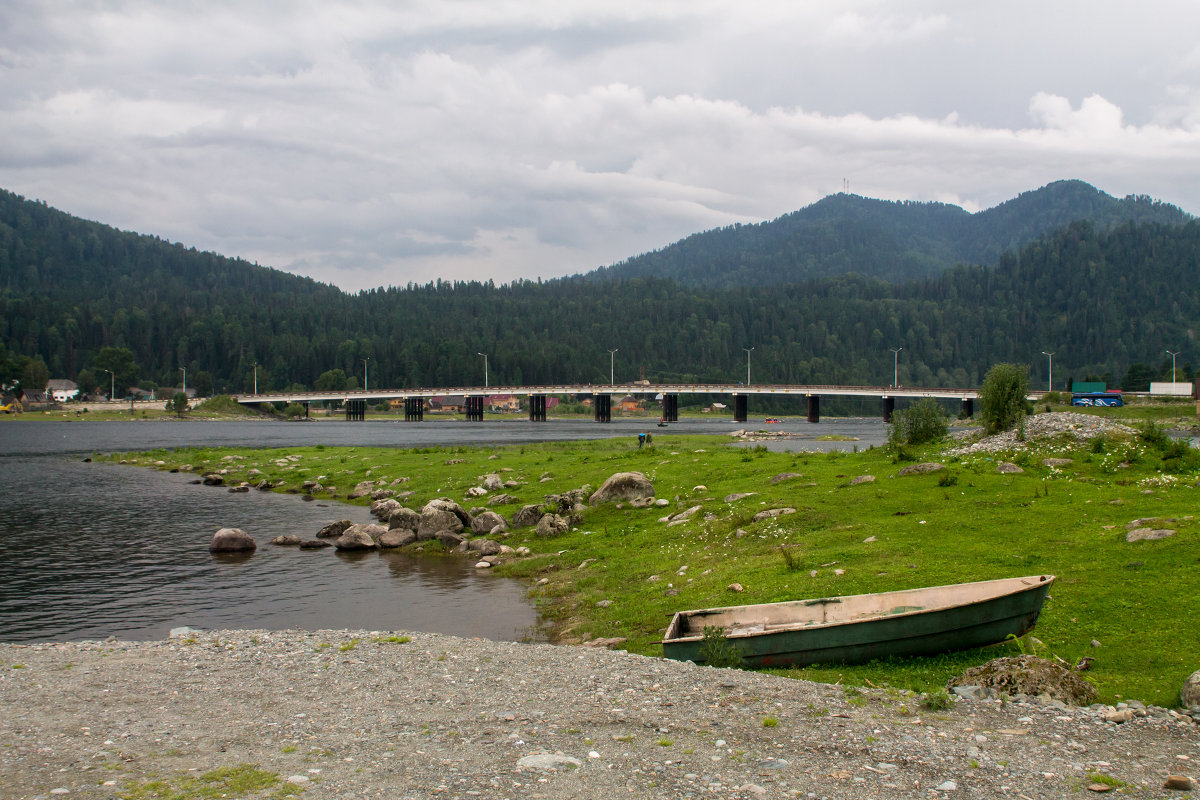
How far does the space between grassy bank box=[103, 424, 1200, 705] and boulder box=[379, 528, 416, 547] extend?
4951mm

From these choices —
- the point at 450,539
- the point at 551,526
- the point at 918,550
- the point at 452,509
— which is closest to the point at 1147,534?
the point at 918,550

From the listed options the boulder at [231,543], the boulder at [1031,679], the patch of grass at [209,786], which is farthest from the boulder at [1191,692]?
the boulder at [231,543]

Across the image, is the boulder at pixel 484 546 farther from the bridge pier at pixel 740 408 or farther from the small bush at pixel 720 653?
the bridge pier at pixel 740 408

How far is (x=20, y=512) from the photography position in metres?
44.0

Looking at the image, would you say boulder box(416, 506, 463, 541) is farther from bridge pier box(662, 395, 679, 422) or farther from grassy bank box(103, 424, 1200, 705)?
bridge pier box(662, 395, 679, 422)

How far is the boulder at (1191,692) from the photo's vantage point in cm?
1089

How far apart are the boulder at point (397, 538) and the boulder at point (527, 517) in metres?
4.37

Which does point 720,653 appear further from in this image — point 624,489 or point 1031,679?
point 624,489

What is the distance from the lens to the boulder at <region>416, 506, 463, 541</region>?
3397 centimetres

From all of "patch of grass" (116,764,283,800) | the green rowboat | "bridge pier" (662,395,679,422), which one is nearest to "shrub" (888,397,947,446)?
the green rowboat

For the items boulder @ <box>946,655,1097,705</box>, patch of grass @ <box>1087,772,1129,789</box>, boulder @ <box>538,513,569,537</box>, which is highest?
boulder @ <box>946,655,1097,705</box>

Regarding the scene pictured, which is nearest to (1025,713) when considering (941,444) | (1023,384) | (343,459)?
(941,444)

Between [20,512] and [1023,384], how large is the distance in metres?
54.1

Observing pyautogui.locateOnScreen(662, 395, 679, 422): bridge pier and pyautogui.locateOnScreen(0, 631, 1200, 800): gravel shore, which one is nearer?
pyautogui.locateOnScreen(0, 631, 1200, 800): gravel shore
